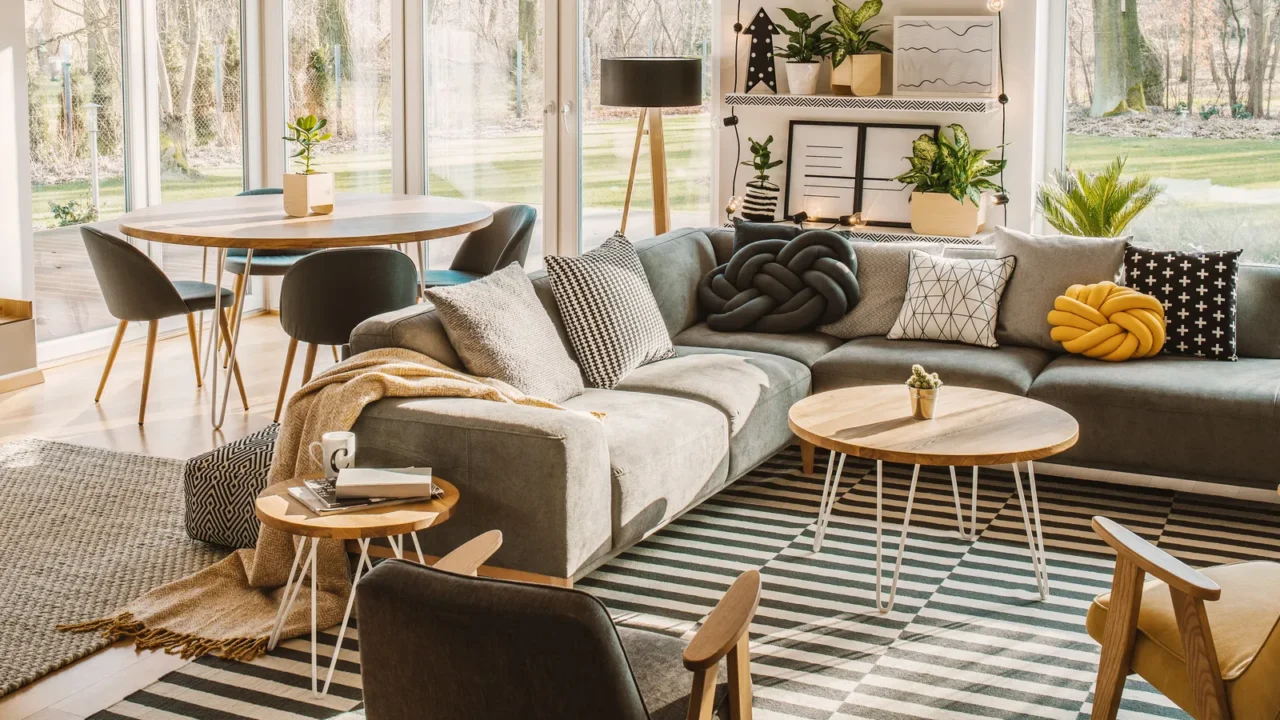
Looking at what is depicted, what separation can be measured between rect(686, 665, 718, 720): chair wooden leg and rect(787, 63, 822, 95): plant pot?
4364 millimetres

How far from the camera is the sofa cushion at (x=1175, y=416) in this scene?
428cm

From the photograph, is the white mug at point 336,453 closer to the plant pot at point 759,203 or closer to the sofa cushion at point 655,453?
the sofa cushion at point 655,453

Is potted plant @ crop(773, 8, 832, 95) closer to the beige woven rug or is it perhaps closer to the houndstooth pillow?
the houndstooth pillow

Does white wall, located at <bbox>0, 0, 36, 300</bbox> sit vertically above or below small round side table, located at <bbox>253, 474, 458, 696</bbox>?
above

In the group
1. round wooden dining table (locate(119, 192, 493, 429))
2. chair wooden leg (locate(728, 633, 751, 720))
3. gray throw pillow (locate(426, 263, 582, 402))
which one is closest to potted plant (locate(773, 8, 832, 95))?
round wooden dining table (locate(119, 192, 493, 429))

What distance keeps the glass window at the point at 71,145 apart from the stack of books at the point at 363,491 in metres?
3.80

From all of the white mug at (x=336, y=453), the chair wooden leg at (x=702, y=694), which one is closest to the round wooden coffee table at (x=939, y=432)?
the white mug at (x=336, y=453)

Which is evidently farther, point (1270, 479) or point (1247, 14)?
point (1247, 14)

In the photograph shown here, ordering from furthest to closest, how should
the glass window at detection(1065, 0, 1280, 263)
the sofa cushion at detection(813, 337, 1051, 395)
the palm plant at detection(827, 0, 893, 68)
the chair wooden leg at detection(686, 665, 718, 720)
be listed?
the palm plant at detection(827, 0, 893, 68), the glass window at detection(1065, 0, 1280, 263), the sofa cushion at detection(813, 337, 1051, 395), the chair wooden leg at detection(686, 665, 718, 720)

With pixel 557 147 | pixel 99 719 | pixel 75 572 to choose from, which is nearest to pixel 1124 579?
pixel 99 719

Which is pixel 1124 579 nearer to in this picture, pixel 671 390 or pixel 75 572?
pixel 671 390

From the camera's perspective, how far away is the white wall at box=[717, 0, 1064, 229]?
583cm

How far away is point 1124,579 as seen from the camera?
257cm

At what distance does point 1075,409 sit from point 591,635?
3.03 meters
